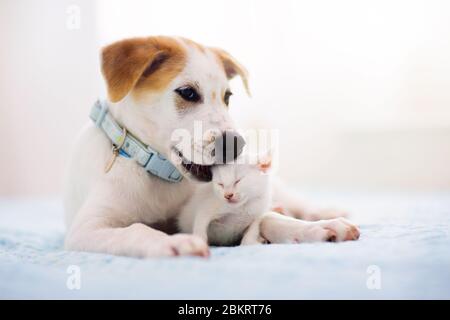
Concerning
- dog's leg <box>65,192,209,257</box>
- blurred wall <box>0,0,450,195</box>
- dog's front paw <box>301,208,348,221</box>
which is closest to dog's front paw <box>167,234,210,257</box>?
dog's leg <box>65,192,209,257</box>

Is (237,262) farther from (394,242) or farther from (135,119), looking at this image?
(135,119)

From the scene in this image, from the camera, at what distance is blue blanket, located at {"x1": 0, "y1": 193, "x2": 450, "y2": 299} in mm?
861

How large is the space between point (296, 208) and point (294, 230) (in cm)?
62

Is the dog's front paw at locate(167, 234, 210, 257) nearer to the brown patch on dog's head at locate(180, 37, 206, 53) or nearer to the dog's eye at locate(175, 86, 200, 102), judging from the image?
the dog's eye at locate(175, 86, 200, 102)

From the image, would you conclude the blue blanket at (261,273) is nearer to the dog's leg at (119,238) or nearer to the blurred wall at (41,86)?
the dog's leg at (119,238)

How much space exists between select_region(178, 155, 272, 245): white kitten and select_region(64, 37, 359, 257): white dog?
0.04 metres

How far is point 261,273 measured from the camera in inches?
36.0

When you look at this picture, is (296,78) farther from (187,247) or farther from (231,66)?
(187,247)

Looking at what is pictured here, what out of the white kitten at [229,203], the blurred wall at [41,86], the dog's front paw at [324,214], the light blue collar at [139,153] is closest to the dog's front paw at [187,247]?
the white kitten at [229,203]

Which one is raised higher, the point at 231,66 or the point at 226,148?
the point at 231,66

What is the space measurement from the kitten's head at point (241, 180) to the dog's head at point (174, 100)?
0.04m

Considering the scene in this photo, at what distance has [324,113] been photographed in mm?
4316

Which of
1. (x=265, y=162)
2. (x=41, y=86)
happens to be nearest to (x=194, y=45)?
(x=265, y=162)
